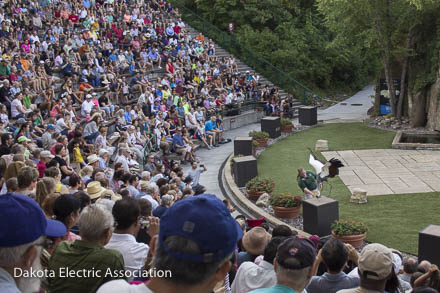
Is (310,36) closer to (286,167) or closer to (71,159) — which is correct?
(286,167)

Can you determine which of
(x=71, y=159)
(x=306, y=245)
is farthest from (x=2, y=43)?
(x=306, y=245)

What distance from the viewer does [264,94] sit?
26781 millimetres

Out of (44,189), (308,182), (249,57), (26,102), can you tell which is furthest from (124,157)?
(249,57)

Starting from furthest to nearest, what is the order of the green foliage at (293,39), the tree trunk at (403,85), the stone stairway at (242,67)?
1. the green foliage at (293,39)
2. the stone stairway at (242,67)
3. the tree trunk at (403,85)

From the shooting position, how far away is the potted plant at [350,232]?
33.6 ft

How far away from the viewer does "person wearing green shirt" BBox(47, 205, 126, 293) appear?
3418 millimetres

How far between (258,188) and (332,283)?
28.5ft

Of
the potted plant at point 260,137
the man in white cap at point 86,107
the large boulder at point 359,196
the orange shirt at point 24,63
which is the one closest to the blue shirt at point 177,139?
the man in white cap at point 86,107

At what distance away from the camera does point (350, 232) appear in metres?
10.2

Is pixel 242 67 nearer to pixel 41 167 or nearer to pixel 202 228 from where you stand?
pixel 41 167

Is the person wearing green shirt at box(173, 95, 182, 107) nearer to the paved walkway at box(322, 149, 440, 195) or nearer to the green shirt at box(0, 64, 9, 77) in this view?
the paved walkway at box(322, 149, 440, 195)

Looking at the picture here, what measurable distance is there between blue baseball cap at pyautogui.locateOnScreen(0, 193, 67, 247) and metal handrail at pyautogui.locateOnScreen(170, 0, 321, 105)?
26.9 m

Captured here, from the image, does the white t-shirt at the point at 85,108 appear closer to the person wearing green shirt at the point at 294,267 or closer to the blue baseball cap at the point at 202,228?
the person wearing green shirt at the point at 294,267

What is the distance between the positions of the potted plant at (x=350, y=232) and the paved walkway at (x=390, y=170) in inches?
147
